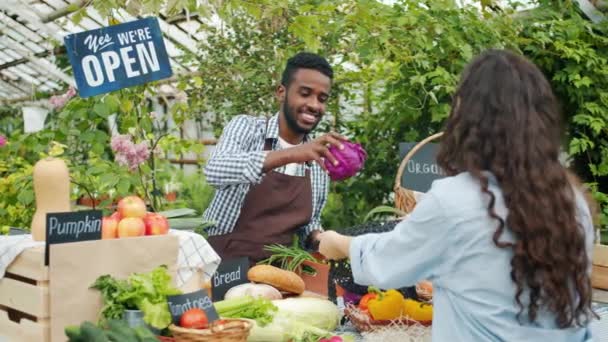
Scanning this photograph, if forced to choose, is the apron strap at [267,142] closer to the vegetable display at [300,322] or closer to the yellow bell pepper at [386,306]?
the vegetable display at [300,322]

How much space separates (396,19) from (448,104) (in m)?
0.80

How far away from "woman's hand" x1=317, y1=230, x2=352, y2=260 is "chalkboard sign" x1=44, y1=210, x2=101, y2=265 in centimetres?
77

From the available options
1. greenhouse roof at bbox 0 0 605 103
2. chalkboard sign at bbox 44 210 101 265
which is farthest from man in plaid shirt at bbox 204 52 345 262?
greenhouse roof at bbox 0 0 605 103

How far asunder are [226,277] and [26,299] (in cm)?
79

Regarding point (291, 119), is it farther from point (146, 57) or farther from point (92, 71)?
point (92, 71)

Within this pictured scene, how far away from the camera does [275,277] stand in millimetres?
3125

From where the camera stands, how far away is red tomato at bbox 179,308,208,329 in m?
2.54

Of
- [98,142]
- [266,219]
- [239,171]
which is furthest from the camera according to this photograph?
[98,142]

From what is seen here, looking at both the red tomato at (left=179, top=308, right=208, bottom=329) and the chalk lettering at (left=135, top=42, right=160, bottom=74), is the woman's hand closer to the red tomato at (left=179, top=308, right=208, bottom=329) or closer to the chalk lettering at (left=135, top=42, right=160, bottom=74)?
the red tomato at (left=179, top=308, right=208, bottom=329)

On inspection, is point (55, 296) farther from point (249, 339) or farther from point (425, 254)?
point (425, 254)

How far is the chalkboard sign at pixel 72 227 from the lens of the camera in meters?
2.51

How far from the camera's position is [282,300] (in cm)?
302

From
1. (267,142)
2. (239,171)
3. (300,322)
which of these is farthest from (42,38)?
(300,322)

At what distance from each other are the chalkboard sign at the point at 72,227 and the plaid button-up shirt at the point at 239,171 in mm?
790
